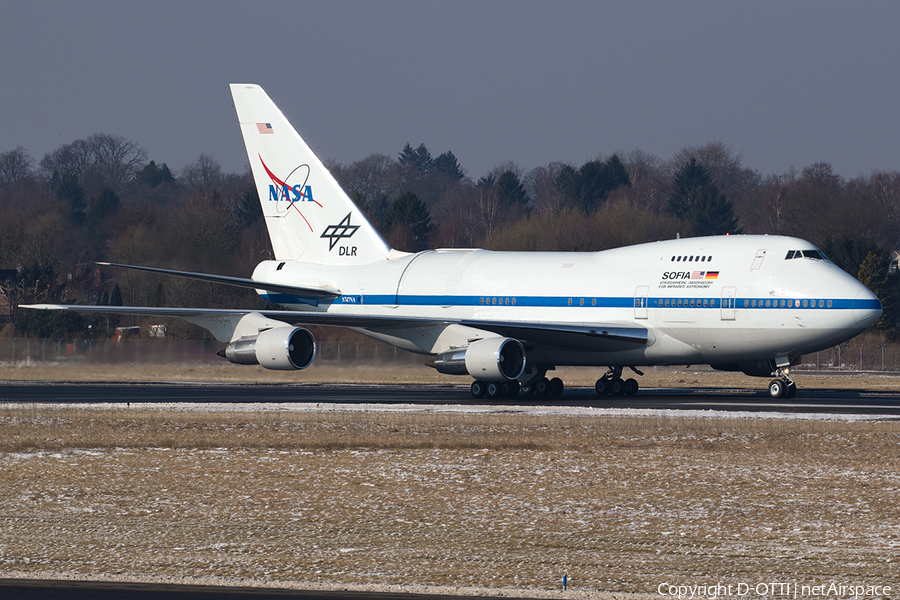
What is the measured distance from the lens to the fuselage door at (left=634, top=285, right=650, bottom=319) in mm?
29953

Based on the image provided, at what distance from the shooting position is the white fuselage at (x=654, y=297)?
2803 centimetres

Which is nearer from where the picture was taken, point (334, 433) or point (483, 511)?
point (483, 511)

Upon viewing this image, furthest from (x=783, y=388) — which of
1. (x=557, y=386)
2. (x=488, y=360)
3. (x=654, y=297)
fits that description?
(x=488, y=360)

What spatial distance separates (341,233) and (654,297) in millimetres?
11866

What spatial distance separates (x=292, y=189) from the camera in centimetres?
3766

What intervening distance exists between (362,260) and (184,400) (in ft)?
30.9

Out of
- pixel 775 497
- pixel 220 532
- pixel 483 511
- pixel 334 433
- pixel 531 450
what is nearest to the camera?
pixel 220 532

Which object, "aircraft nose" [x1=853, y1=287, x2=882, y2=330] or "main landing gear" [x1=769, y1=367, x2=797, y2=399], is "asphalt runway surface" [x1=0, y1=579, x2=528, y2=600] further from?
"main landing gear" [x1=769, y1=367, x2=797, y2=399]

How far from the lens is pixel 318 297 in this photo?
35.7 metres

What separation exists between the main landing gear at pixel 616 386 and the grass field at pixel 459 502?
9907 mm

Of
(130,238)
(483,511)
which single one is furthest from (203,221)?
(483,511)

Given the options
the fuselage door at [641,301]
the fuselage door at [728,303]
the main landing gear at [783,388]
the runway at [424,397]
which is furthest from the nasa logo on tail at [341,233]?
the main landing gear at [783,388]

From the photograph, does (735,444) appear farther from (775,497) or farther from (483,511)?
(483,511)

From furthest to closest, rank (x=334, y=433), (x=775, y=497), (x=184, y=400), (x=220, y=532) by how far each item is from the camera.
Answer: (x=184, y=400), (x=334, y=433), (x=775, y=497), (x=220, y=532)
